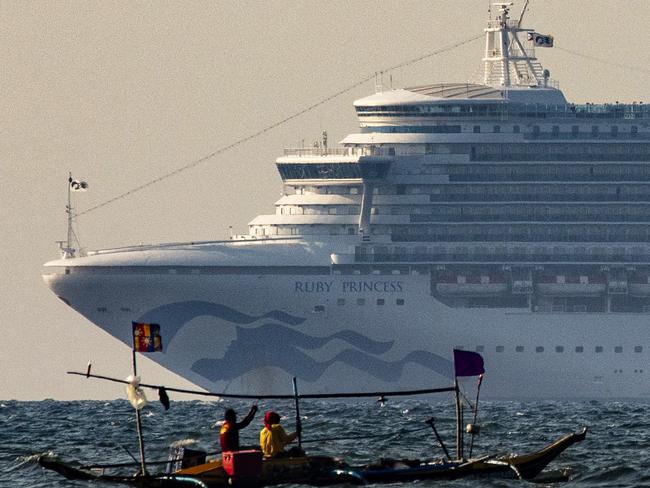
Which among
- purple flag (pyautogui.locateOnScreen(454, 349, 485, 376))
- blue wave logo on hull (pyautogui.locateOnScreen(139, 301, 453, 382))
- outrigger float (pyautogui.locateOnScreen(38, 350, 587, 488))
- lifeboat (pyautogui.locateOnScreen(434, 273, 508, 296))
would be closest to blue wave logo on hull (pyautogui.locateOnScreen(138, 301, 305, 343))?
blue wave logo on hull (pyautogui.locateOnScreen(139, 301, 453, 382))

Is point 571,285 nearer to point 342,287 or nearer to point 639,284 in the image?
point 639,284

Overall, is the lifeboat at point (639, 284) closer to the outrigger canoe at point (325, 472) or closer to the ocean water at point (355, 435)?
the ocean water at point (355, 435)

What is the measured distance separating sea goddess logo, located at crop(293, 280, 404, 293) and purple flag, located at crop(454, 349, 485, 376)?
199ft

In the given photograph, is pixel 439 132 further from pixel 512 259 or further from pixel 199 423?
pixel 199 423

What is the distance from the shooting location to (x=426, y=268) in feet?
355

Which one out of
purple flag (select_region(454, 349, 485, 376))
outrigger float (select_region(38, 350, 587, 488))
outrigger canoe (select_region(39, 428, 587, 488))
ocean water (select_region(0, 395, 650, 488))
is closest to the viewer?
outrigger float (select_region(38, 350, 587, 488))

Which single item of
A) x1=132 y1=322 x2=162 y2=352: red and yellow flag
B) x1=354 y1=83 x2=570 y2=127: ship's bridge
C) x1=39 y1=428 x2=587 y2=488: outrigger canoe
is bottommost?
x1=39 y1=428 x2=587 y2=488: outrigger canoe

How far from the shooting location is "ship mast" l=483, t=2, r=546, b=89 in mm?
116125

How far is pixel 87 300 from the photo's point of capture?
109125mm

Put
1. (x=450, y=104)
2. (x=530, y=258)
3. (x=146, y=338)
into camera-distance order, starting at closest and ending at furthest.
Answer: (x=146, y=338) → (x=530, y=258) → (x=450, y=104)

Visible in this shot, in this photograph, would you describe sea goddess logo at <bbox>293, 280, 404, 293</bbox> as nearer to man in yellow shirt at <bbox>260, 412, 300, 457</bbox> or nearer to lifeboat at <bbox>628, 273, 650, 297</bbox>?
lifeboat at <bbox>628, 273, 650, 297</bbox>

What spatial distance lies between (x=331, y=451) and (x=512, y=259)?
55.1 metres

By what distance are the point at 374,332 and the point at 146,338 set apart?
62.5 metres

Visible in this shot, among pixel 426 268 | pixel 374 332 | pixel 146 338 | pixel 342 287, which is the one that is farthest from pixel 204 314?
pixel 146 338
